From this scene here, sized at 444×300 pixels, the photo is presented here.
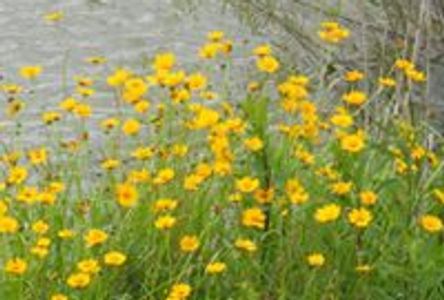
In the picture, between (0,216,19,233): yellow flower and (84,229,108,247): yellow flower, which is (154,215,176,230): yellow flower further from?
(0,216,19,233): yellow flower

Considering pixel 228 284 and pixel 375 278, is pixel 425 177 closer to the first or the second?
pixel 375 278

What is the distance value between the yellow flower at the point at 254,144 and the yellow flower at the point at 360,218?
291mm

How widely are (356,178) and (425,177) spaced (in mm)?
343

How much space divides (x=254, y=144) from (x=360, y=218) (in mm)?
336

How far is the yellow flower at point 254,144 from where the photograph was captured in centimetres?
304

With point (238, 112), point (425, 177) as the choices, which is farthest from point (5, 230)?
point (238, 112)

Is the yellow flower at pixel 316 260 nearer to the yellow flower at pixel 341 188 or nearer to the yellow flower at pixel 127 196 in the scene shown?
the yellow flower at pixel 341 188

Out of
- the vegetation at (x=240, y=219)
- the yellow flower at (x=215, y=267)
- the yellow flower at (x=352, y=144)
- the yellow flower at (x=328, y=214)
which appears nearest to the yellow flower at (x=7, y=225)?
the vegetation at (x=240, y=219)

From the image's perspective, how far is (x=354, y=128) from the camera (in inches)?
157

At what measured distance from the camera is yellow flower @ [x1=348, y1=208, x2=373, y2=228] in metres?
2.88

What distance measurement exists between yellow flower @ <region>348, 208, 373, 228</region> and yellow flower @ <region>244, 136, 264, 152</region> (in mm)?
291

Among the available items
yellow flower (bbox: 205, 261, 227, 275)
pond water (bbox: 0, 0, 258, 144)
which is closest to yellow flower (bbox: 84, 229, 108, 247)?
yellow flower (bbox: 205, 261, 227, 275)

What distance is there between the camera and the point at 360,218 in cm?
290

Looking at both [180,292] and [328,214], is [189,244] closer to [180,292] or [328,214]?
[180,292]
